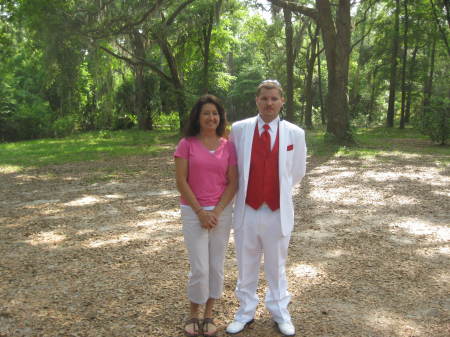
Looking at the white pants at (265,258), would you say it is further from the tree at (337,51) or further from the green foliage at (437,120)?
the green foliage at (437,120)

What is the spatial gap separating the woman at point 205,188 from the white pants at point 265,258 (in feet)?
0.53

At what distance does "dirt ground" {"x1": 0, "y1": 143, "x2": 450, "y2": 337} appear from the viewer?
3.36 m

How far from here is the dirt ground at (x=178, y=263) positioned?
3361 millimetres

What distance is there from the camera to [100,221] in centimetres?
647

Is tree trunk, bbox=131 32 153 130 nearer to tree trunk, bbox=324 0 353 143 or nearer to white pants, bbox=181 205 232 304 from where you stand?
tree trunk, bbox=324 0 353 143

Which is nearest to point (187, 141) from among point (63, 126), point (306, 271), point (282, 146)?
point (282, 146)

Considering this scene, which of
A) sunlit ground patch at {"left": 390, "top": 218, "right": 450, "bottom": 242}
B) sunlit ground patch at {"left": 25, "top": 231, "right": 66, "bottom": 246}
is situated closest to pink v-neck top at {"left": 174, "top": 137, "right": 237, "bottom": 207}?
sunlit ground patch at {"left": 25, "top": 231, "right": 66, "bottom": 246}

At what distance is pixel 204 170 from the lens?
9.56 ft

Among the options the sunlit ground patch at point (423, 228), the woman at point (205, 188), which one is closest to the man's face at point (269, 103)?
the woman at point (205, 188)

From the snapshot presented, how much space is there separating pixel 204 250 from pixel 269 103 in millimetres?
1068

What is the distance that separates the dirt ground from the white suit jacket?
87cm

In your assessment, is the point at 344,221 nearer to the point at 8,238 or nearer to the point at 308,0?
the point at 8,238

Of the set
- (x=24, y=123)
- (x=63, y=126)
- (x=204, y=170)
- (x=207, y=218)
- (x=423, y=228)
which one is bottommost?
(x=423, y=228)

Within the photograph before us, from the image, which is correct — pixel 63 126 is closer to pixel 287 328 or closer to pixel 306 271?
pixel 306 271
